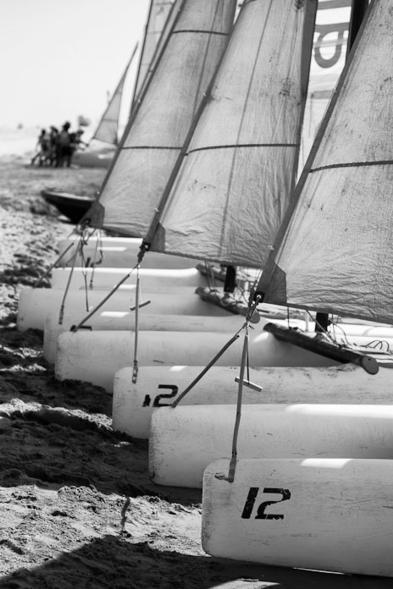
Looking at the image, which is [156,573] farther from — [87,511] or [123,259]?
[123,259]

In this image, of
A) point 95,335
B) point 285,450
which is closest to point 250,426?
point 285,450

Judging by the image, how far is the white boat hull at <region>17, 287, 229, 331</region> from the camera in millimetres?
9781

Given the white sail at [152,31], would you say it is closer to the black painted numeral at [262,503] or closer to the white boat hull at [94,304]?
the white boat hull at [94,304]

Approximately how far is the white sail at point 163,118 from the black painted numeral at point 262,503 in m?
6.73

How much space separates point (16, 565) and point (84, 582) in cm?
29

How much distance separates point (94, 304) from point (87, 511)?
4506 mm

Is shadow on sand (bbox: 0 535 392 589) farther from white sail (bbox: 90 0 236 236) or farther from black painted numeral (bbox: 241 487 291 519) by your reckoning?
white sail (bbox: 90 0 236 236)

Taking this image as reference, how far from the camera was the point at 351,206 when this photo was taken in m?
6.02

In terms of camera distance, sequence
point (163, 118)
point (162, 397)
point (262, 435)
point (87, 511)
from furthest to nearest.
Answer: point (163, 118) < point (162, 397) < point (262, 435) < point (87, 511)

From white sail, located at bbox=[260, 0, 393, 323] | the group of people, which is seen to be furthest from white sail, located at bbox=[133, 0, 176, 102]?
the group of people

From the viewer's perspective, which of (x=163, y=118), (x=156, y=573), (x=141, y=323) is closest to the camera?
(x=156, y=573)

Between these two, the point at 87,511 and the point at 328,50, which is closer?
the point at 87,511

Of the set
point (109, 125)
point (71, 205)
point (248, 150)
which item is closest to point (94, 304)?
point (248, 150)

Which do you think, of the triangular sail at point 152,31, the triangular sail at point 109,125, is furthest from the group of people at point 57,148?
the triangular sail at point 152,31
